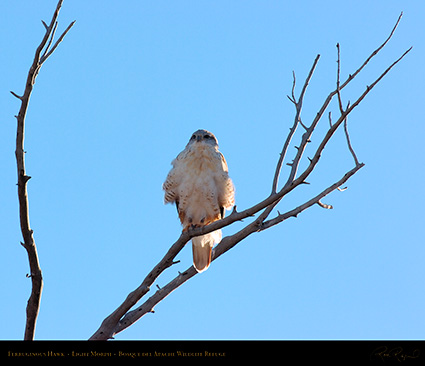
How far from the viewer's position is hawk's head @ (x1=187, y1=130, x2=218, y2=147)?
717cm

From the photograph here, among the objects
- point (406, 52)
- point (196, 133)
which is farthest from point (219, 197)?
point (406, 52)

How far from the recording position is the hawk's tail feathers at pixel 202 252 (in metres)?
6.79

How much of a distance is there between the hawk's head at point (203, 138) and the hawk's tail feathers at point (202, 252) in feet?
3.53

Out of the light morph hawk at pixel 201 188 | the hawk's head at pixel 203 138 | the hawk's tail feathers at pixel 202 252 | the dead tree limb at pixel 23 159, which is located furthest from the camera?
the hawk's head at pixel 203 138

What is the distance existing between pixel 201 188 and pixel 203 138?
2.16ft

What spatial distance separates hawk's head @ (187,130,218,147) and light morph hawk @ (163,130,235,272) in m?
0.05

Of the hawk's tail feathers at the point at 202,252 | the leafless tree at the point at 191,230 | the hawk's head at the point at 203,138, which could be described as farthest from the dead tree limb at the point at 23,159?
the hawk's head at the point at 203,138

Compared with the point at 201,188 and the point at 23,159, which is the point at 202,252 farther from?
the point at 23,159

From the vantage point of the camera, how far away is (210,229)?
5.13 meters
